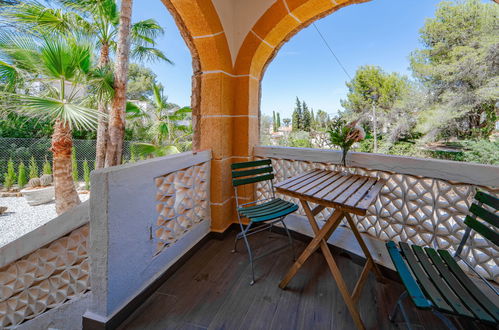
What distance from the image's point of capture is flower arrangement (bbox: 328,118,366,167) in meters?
1.93

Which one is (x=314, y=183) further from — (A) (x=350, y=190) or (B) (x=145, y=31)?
(B) (x=145, y=31)

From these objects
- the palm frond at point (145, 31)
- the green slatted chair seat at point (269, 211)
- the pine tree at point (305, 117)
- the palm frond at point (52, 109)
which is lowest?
the green slatted chair seat at point (269, 211)

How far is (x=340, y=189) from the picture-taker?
62.8 inches

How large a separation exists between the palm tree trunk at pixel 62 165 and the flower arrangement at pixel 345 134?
4.90 metres

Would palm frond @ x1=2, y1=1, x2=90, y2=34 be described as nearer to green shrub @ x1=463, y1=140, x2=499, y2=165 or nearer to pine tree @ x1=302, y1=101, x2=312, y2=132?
pine tree @ x1=302, y1=101, x2=312, y2=132

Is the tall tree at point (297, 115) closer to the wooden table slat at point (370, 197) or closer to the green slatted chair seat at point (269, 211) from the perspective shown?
the green slatted chair seat at point (269, 211)

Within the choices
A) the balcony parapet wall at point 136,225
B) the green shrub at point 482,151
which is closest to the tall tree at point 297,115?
the green shrub at point 482,151

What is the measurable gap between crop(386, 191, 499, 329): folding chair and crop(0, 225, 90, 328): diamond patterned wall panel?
195cm

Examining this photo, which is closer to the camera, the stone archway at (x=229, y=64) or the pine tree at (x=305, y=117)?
the stone archway at (x=229, y=64)

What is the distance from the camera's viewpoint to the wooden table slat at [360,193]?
1.34 m

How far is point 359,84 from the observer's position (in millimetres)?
18547

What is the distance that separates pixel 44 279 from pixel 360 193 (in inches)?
89.1

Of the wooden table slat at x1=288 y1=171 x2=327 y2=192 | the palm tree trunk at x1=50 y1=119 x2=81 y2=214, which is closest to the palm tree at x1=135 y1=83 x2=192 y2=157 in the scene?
the palm tree trunk at x1=50 y1=119 x2=81 y2=214

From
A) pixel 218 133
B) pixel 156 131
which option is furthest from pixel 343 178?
pixel 156 131
